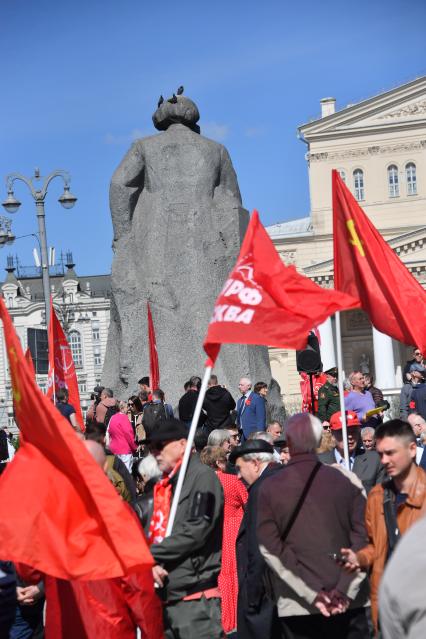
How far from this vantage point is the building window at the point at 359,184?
91113 millimetres

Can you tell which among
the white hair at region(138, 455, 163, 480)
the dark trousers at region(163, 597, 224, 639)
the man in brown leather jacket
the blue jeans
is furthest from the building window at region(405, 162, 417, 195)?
the man in brown leather jacket

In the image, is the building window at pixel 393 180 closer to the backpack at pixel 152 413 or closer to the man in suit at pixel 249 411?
the man in suit at pixel 249 411

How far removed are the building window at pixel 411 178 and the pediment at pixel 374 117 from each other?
2.62m

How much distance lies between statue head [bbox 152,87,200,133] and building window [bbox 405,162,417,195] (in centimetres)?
7502

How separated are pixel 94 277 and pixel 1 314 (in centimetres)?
9754

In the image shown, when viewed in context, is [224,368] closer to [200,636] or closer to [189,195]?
[189,195]

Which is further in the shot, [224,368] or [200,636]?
[224,368]

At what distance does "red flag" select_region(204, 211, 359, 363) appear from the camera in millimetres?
6434

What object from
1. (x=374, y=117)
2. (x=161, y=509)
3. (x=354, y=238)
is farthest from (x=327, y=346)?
(x=161, y=509)

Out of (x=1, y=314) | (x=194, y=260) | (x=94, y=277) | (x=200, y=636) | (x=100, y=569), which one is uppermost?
(x=94, y=277)

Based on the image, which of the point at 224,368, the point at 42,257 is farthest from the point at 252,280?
the point at 42,257

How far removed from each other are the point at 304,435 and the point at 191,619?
3.24 ft

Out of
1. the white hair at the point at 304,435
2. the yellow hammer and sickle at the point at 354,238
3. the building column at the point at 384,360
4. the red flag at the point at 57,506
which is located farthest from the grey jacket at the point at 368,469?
the building column at the point at 384,360

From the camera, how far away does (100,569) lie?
5520 millimetres
